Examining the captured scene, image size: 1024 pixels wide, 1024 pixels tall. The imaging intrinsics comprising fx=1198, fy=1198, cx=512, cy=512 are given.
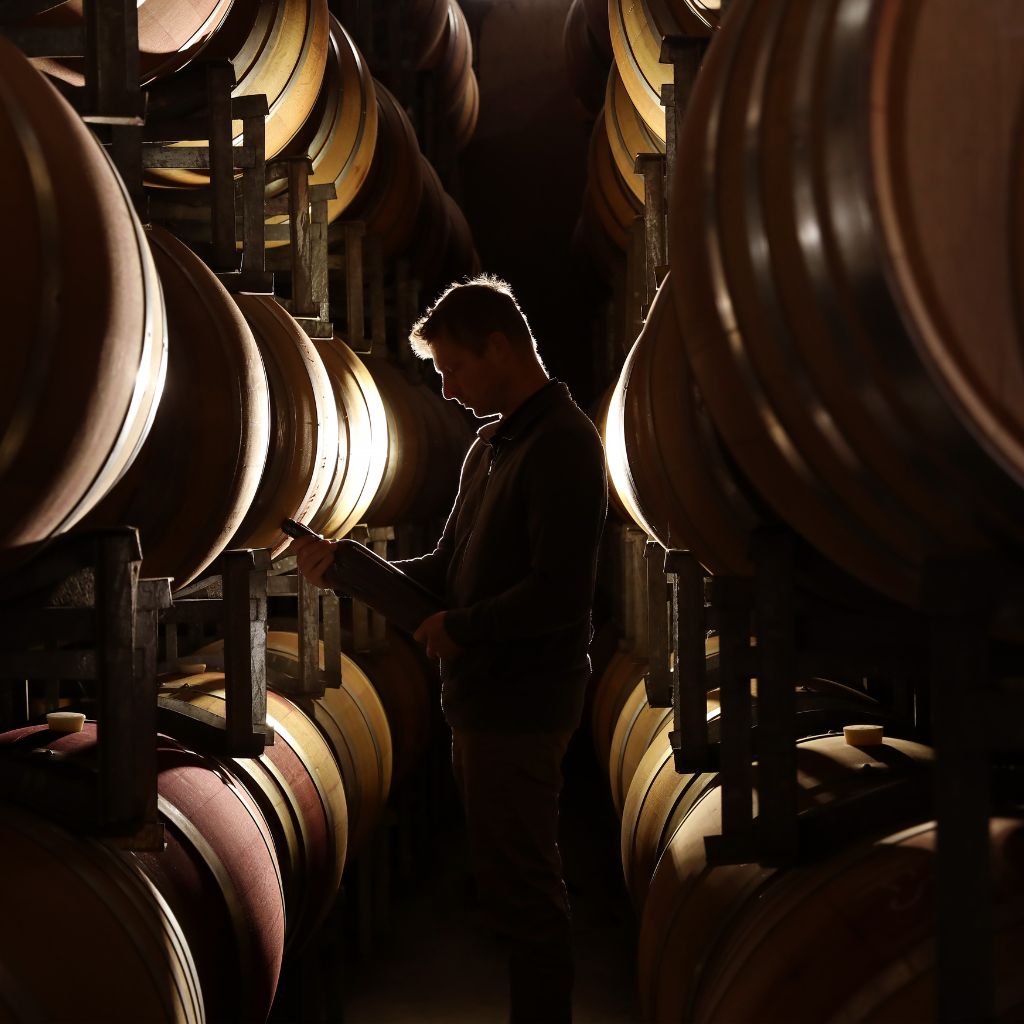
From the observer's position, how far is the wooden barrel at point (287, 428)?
3.33 m

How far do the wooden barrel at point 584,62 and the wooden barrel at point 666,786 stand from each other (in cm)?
485

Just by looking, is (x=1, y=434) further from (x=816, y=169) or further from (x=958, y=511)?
(x=958, y=511)

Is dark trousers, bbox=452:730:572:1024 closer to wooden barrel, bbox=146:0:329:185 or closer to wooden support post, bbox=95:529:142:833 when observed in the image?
wooden support post, bbox=95:529:142:833

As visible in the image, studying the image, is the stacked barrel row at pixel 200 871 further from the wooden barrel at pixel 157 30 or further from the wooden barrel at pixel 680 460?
the wooden barrel at pixel 157 30

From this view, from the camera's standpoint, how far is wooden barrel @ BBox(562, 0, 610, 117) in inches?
289

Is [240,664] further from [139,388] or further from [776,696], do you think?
[776,696]

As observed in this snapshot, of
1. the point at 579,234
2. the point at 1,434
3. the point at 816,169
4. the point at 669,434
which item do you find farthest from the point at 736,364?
the point at 579,234

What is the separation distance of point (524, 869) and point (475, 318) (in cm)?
128

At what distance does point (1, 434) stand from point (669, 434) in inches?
47.7

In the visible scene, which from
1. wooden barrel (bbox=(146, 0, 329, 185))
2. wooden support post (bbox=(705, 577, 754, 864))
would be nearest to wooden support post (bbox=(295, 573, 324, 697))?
wooden barrel (bbox=(146, 0, 329, 185))

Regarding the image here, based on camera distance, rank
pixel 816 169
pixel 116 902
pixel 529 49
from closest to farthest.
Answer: pixel 816 169 → pixel 116 902 → pixel 529 49

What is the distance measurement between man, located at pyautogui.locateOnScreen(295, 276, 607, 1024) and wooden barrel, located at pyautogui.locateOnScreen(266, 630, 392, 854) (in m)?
1.54

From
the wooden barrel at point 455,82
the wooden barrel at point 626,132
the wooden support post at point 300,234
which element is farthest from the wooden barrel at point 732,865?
the wooden barrel at point 455,82

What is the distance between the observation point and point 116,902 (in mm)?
2080
